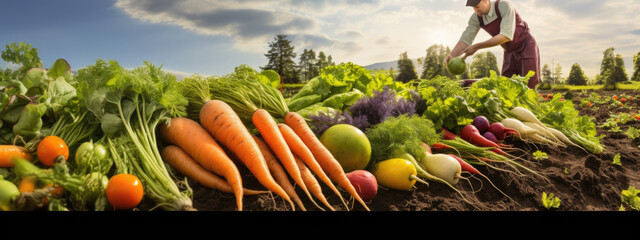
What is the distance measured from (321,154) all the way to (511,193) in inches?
59.8

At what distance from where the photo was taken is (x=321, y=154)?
9.36 feet

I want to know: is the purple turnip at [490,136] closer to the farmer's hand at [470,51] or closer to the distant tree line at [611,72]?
the farmer's hand at [470,51]

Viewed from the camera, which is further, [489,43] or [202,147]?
[489,43]

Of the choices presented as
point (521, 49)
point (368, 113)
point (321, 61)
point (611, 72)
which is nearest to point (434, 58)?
point (611, 72)

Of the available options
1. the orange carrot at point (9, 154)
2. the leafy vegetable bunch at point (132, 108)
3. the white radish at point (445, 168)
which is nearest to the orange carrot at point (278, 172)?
the leafy vegetable bunch at point (132, 108)

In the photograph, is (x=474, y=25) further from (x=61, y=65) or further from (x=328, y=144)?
(x=61, y=65)

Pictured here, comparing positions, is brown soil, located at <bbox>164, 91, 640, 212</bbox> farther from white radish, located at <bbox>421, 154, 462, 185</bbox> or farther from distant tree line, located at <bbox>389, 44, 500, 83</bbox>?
distant tree line, located at <bbox>389, 44, 500, 83</bbox>

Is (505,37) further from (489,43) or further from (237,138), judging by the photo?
(237,138)

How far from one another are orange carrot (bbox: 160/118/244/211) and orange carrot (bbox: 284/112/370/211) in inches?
24.8

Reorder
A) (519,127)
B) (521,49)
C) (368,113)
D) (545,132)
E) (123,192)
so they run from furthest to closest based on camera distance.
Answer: (521,49), (545,132), (519,127), (368,113), (123,192)

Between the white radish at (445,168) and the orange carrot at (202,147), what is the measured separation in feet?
4.98

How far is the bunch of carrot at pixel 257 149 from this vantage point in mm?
2537

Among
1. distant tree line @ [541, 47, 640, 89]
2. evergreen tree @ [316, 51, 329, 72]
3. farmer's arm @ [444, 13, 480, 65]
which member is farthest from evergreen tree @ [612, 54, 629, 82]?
farmer's arm @ [444, 13, 480, 65]
